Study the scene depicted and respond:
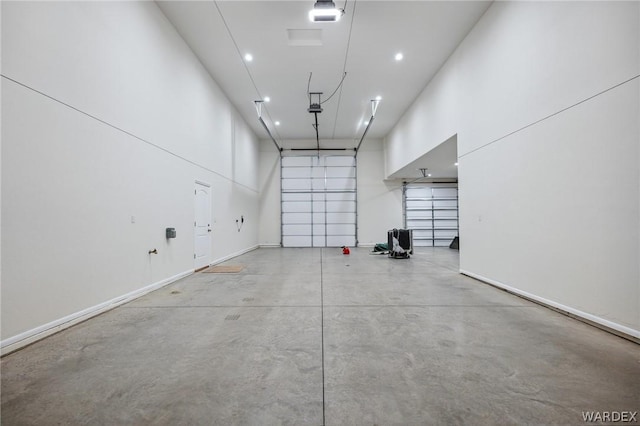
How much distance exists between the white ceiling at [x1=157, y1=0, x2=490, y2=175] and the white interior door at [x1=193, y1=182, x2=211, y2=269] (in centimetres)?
308

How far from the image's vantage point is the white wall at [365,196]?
12195 mm

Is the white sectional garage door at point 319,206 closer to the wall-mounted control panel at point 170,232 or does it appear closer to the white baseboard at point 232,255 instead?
the white baseboard at point 232,255

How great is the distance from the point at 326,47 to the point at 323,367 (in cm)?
608

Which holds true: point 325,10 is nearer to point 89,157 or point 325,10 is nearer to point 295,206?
point 89,157

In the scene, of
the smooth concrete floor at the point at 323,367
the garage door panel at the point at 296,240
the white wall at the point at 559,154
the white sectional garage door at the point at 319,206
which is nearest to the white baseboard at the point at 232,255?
the garage door panel at the point at 296,240

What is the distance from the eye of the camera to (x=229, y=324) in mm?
2967

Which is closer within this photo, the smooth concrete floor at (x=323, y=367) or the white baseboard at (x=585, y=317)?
the smooth concrete floor at (x=323, y=367)

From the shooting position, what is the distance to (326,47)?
5809mm

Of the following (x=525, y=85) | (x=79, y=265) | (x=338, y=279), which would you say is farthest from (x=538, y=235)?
(x=79, y=265)

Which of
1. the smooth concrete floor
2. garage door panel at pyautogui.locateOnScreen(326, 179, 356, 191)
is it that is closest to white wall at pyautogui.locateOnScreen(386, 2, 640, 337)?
the smooth concrete floor

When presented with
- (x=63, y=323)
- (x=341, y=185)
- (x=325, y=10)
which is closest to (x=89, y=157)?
(x=63, y=323)

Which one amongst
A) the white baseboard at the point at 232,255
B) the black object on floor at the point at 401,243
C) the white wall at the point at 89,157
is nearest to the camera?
the white wall at the point at 89,157

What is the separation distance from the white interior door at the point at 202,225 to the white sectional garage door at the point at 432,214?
345 inches

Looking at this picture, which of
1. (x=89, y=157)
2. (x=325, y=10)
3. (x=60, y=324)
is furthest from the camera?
(x=325, y=10)
